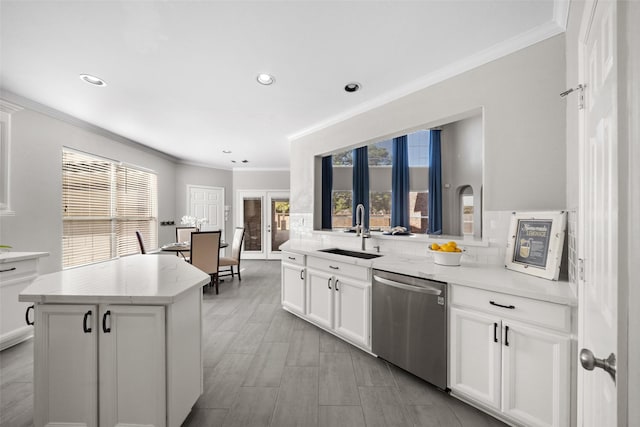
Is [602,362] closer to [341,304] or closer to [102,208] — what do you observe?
[341,304]

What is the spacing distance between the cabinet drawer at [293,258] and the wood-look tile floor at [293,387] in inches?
29.9

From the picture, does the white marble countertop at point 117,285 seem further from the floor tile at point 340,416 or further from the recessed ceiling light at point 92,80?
the recessed ceiling light at point 92,80

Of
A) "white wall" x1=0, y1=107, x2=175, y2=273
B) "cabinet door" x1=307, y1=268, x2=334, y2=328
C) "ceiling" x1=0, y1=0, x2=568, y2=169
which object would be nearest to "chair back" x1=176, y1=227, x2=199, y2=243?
"white wall" x1=0, y1=107, x2=175, y2=273

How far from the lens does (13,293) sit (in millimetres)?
2441

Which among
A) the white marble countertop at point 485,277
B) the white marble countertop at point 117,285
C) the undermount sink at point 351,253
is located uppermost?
the white marble countertop at point 117,285

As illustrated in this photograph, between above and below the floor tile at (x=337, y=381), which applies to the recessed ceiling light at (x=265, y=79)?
above

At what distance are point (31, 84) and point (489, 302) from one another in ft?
14.9

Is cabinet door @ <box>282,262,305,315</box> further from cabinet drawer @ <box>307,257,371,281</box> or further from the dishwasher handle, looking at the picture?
the dishwasher handle

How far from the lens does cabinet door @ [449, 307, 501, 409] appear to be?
157 cm

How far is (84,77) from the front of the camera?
8.17 ft

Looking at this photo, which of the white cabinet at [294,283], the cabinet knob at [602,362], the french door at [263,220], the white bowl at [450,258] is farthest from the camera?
the french door at [263,220]

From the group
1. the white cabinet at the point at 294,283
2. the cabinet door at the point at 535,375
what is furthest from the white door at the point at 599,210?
the white cabinet at the point at 294,283

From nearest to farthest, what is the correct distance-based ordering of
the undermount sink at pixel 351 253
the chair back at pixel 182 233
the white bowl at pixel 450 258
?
the white bowl at pixel 450 258
the undermount sink at pixel 351 253
the chair back at pixel 182 233

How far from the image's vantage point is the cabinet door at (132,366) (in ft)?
4.34
